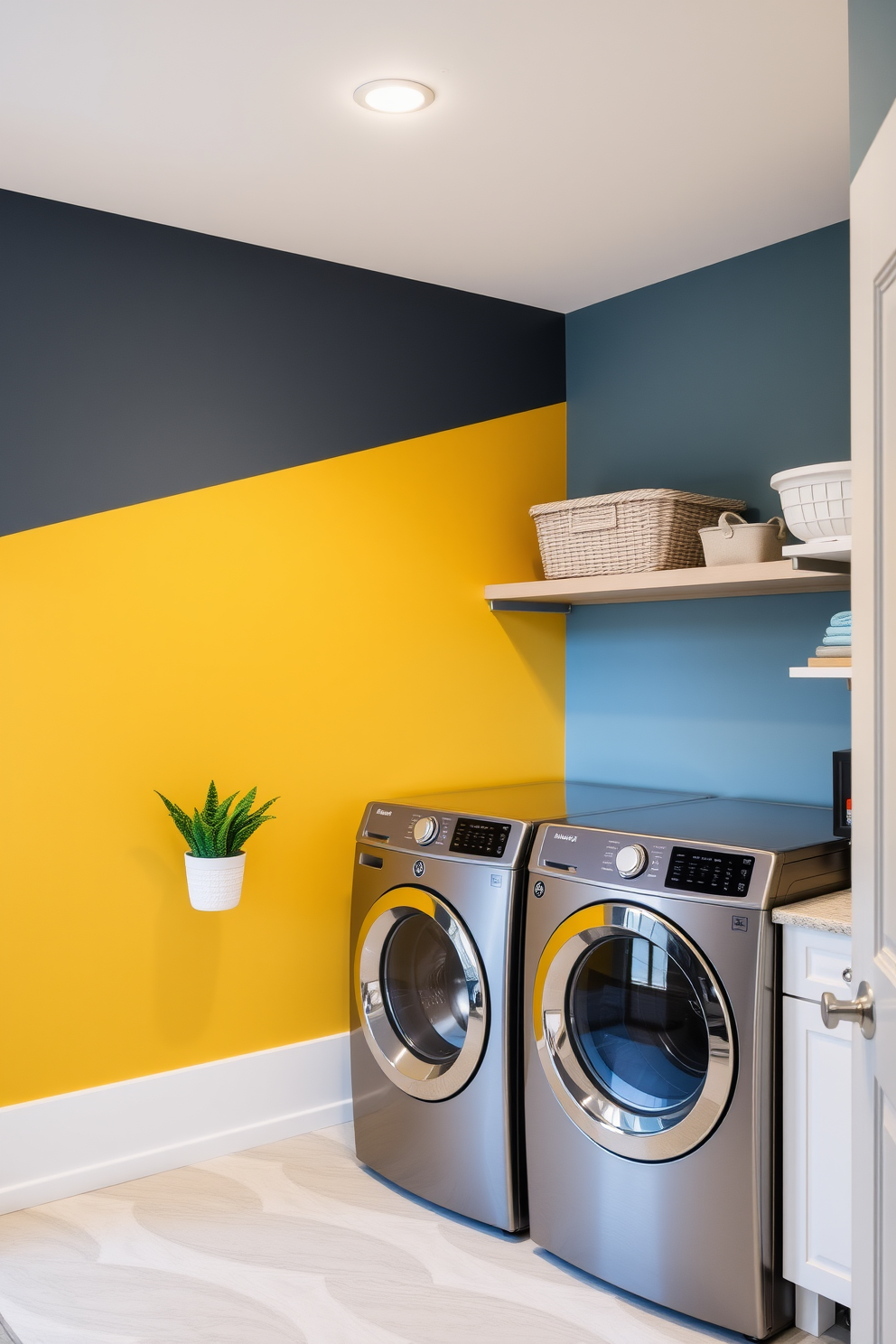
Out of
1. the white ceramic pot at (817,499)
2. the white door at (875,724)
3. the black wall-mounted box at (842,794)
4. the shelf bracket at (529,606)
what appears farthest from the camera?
the shelf bracket at (529,606)

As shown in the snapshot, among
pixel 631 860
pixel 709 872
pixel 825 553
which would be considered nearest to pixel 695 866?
pixel 709 872

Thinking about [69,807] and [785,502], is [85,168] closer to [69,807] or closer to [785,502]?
[69,807]

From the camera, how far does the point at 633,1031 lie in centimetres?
221

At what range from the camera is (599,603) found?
3.37 m

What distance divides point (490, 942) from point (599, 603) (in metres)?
1.32

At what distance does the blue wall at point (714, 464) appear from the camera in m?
2.76

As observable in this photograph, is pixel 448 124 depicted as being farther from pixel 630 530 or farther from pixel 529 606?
pixel 529 606

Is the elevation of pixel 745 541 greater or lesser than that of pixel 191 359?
lesser

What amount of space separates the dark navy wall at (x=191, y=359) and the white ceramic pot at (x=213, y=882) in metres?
0.88

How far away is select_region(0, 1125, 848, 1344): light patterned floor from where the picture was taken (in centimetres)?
205

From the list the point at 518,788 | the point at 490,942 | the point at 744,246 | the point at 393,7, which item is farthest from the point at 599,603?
the point at 393,7

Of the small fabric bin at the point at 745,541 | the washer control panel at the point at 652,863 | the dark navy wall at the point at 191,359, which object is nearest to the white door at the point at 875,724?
the washer control panel at the point at 652,863

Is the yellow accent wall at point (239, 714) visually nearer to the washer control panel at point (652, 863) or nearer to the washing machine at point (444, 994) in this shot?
the washing machine at point (444, 994)

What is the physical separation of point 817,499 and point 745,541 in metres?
0.52
